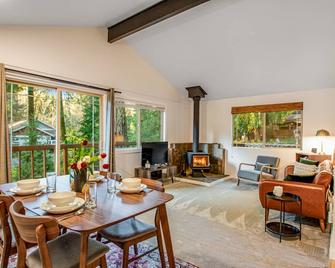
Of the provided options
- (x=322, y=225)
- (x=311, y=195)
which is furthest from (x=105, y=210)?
(x=322, y=225)

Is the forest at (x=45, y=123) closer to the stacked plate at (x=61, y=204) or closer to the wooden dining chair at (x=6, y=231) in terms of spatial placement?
the wooden dining chair at (x=6, y=231)

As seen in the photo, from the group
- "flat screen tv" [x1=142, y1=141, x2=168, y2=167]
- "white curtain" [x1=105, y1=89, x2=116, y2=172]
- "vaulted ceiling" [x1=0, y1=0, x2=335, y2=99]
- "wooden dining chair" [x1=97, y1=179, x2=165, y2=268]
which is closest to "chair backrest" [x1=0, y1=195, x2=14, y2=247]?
"wooden dining chair" [x1=97, y1=179, x2=165, y2=268]

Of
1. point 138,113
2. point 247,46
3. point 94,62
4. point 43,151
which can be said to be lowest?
point 43,151

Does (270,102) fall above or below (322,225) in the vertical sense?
above

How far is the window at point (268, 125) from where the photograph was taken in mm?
5414

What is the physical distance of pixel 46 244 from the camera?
3.97ft

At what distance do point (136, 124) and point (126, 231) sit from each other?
3978 millimetres

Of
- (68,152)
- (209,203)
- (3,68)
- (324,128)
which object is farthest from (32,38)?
(324,128)

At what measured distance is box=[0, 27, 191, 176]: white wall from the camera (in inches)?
134

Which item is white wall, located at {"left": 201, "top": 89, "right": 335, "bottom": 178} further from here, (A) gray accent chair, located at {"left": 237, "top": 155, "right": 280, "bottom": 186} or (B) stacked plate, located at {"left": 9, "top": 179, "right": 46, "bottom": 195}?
(B) stacked plate, located at {"left": 9, "top": 179, "right": 46, "bottom": 195}

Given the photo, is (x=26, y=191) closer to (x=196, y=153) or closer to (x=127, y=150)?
(x=127, y=150)

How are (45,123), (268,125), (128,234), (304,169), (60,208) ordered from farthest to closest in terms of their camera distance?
(268,125) < (45,123) < (304,169) < (128,234) < (60,208)

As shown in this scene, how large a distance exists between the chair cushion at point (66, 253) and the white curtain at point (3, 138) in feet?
6.99

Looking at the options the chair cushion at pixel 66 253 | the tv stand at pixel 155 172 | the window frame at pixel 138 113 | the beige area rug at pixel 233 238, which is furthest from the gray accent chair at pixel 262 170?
the chair cushion at pixel 66 253
